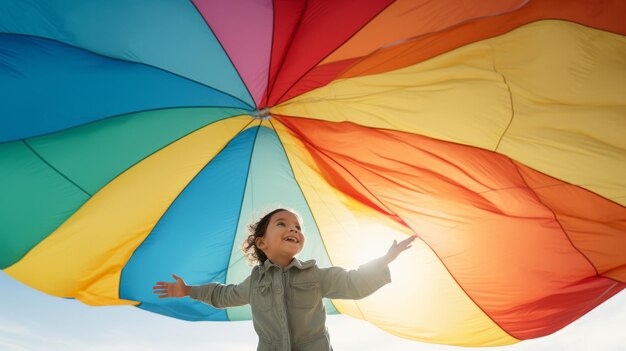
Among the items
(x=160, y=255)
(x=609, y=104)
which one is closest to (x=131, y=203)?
(x=160, y=255)

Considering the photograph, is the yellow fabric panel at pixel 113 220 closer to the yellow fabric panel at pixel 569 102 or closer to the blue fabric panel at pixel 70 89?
the blue fabric panel at pixel 70 89

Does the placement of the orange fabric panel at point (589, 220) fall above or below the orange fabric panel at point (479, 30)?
below

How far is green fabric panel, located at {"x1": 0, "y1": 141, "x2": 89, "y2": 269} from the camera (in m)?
2.95

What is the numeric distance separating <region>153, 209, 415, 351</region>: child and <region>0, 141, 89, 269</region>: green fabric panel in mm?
916

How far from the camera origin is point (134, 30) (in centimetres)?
260

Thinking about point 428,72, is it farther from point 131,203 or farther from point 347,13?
point 131,203

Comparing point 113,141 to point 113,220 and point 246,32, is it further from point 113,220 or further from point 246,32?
point 246,32

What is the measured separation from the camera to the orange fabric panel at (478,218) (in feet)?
9.12

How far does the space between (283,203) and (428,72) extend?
1.35 meters

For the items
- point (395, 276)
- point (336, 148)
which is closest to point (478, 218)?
point (395, 276)

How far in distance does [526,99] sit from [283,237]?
134cm

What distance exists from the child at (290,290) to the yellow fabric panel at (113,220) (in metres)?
0.71

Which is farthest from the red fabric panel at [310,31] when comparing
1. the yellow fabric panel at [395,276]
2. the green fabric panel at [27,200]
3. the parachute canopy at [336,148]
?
the green fabric panel at [27,200]

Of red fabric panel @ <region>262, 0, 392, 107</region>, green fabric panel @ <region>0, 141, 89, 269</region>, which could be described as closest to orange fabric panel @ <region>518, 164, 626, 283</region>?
red fabric panel @ <region>262, 0, 392, 107</region>
